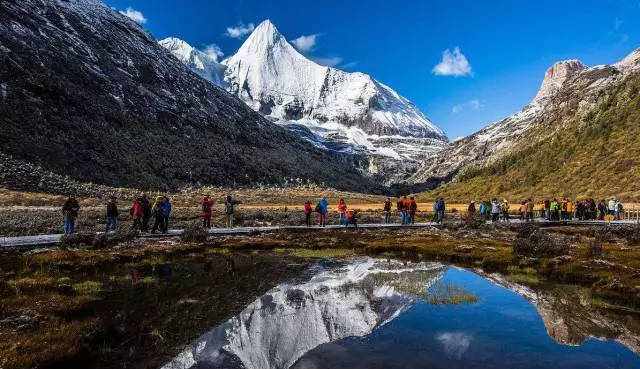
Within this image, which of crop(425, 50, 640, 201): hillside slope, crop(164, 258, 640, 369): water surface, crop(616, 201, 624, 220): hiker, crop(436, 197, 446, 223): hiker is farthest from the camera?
crop(425, 50, 640, 201): hillside slope

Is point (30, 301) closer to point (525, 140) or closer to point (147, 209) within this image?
point (147, 209)

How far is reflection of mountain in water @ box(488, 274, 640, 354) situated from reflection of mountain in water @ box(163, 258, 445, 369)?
4.38 m

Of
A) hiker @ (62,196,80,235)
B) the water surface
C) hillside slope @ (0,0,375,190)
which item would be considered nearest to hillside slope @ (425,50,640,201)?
the water surface

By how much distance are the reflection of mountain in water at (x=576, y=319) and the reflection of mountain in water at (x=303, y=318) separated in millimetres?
4376

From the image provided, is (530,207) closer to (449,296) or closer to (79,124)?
(449,296)

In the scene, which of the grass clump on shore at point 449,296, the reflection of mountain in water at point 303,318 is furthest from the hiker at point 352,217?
the grass clump on shore at point 449,296

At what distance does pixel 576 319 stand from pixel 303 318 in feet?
27.2

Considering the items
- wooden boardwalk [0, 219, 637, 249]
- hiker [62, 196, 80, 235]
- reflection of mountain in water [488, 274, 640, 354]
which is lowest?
reflection of mountain in water [488, 274, 640, 354]

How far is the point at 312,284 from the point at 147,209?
22536 mm

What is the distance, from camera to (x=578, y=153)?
409 feet

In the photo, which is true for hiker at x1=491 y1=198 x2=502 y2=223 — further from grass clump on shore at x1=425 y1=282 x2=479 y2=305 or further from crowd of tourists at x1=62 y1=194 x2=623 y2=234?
grass clump on shore at x1=425 y1=282 x2=479 y2=305

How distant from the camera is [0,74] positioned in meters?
142

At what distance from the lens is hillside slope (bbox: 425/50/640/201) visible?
4107 inches

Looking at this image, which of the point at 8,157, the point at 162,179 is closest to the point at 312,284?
the point at 8,157
